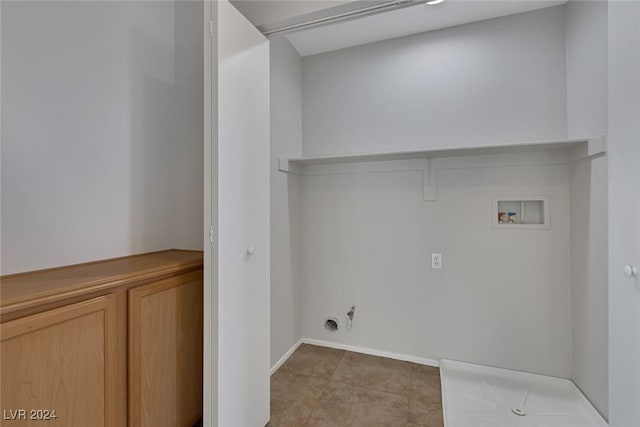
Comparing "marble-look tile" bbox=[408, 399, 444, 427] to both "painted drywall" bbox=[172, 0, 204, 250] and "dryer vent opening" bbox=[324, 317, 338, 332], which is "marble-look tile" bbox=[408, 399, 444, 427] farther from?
"painted drywall" bbox=[172, 0, 204, 250]

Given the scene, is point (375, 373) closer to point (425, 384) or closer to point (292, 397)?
point (425, 384)

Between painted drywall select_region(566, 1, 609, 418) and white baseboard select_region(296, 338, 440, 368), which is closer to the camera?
painted drywall select_region(566, 1, 609, 418)

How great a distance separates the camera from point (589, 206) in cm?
171

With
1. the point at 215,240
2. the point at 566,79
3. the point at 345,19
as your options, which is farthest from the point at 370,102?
the point at 215,240

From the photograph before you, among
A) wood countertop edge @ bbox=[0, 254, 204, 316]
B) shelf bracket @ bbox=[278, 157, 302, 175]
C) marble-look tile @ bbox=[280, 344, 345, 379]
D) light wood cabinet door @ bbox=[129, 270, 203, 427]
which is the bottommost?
marble-look tile @ bbox=[280, 344, 345, 379]

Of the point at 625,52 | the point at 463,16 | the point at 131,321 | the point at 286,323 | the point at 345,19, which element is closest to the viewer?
the point at 625,52

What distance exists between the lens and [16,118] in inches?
41.1

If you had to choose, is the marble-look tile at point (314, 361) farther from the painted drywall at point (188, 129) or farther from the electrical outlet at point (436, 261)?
the painted drywall at point (188, 129)

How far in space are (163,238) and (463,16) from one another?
8.57ft

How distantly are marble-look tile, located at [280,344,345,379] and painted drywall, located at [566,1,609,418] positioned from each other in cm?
163

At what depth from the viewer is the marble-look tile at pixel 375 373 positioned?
6.45ft

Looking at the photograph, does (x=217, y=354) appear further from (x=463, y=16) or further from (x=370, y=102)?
(x=463, y=16)

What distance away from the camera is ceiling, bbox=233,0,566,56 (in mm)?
1506

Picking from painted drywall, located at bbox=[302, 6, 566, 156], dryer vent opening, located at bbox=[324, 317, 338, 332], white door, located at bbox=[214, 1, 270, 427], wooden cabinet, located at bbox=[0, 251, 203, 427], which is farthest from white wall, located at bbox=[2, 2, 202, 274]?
dryer vent opening, located at bbox=[324, 317, 338, 332]
